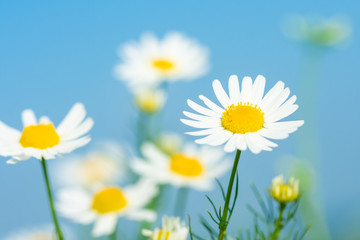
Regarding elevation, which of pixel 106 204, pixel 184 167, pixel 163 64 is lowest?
pixel 106 204

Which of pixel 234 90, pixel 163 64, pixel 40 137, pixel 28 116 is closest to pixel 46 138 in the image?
pixel 40 137

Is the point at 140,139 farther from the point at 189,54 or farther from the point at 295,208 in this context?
the point at 295,208

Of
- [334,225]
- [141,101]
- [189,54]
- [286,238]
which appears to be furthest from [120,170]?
[334,225]

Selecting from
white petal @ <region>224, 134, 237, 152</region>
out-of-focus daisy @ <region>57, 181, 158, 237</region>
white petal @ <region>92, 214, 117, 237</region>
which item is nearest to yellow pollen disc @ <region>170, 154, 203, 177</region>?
out-of-focus daisy @ <region>57, 181, 158, 237</region>

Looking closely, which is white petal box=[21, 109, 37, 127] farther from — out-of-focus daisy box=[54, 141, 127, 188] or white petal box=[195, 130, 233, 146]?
out-of-focus daisy box=[54, 141, 127, 188]

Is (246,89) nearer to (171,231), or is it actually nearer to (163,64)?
(171,231)

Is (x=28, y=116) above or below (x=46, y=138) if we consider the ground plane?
above

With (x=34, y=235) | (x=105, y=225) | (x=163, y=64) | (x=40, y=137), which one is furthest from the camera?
(x=163, y=64)
